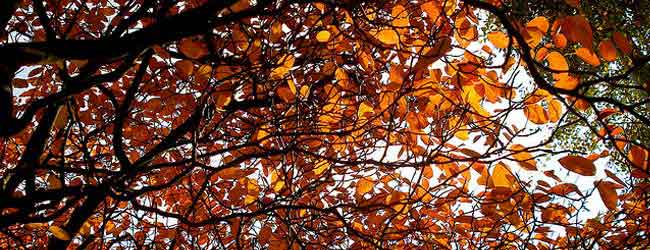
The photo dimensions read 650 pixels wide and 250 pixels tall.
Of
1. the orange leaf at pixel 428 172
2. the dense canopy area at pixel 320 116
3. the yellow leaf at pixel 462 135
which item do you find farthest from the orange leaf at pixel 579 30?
the orange leaf at pixel 428 172

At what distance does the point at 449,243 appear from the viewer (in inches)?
122

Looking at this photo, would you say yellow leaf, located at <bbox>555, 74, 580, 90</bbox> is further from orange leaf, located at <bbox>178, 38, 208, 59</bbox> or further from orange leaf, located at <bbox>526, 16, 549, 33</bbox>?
orange leaf, located at <bbox>178, 38, 208, 59</bbox>

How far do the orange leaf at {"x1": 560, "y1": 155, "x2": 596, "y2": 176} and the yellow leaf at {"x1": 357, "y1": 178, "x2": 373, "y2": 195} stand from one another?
1210 mm

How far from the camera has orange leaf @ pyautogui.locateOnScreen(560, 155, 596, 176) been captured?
67.4 inches

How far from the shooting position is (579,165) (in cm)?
175

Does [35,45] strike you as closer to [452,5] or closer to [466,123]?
[452,5]

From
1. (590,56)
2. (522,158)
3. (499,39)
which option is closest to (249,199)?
(522,158)

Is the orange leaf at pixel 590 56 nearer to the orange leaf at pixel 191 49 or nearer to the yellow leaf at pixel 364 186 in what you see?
the yellow leaf at pixel 364 186

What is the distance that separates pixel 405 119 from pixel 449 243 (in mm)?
992

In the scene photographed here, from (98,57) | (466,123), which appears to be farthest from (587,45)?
(98,57)

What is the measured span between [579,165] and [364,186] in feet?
4.20

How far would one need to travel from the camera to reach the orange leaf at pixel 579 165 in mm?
1711

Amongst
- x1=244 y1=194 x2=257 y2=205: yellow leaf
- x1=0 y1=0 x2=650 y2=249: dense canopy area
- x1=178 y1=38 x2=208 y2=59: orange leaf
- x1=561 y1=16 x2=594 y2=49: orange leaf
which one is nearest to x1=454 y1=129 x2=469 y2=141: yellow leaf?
x1=0 y1=0 x2=650 y2=249: dense canopy area

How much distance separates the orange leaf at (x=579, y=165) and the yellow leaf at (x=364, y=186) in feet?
3.97
